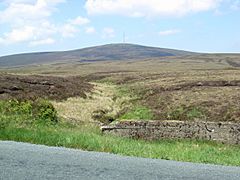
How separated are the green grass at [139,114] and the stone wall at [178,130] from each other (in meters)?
9.20

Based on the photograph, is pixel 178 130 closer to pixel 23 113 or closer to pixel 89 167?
pixel 23 113

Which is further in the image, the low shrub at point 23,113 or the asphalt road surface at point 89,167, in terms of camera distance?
the low shrub at point 23,113

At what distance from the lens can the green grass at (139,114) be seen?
28.9 m

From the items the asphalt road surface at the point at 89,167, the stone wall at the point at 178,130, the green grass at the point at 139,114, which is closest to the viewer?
the asphalt road surface at the point at 89,167

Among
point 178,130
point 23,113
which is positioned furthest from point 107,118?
point 178,130

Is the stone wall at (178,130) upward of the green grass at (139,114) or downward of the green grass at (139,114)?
upward

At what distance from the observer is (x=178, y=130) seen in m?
18.6

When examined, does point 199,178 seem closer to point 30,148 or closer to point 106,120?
point 30,148

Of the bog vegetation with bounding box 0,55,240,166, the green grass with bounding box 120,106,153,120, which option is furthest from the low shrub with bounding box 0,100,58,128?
the green grass with bounding box 120,106,153,120

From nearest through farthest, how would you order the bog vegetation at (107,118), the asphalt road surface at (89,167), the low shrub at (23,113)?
1. the asphalt road surface at (89,167)
2. the bog vegetation at (107,118)
3. the low shrub at (23,113)

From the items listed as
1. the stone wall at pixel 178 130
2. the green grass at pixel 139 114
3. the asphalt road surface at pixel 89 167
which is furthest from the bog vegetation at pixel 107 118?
the asphalt road surface at pixel 89 167

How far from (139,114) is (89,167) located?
70.5 feet

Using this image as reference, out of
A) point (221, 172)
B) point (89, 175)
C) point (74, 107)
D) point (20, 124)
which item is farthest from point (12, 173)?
point (74, 107)

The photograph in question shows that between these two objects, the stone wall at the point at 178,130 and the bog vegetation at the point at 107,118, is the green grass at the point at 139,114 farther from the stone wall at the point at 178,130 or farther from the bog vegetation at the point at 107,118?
the stone wall at the point at 178,130
